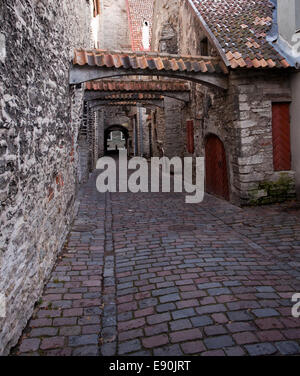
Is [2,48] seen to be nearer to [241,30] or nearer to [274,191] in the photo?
[274,191]

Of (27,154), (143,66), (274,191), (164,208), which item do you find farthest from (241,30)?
(27,154)

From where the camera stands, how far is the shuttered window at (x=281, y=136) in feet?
25.0

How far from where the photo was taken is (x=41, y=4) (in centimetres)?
363

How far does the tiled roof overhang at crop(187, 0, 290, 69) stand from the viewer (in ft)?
23.6

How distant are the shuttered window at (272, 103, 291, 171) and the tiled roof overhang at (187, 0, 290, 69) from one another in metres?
1.07

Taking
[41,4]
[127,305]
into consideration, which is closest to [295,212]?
[127,305]

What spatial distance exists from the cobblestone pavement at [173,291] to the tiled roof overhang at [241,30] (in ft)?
12.7

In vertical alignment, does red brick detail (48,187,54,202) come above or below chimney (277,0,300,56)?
below

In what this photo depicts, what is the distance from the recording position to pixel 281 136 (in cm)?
768

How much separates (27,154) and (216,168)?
698cm

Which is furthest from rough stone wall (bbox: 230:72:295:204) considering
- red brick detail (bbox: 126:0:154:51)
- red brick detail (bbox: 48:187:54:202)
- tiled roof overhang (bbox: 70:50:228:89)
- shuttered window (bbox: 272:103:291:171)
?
red brick detail (bbox: 126:0:154:51)

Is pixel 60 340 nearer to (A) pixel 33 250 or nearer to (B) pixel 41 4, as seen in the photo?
(A) pixel 33 250

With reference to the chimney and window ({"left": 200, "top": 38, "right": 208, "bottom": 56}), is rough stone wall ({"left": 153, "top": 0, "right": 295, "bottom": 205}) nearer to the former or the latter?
the chimney
